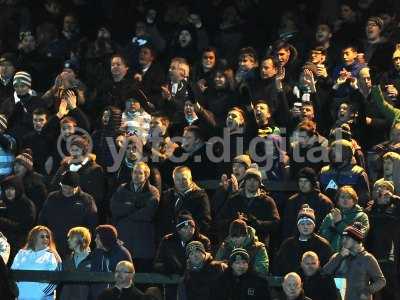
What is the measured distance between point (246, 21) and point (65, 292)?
295 inches

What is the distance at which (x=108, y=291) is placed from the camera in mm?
21391

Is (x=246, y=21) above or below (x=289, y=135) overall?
above

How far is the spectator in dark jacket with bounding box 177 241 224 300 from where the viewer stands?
70.0 feet

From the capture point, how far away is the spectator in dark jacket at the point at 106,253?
22017 millimetres

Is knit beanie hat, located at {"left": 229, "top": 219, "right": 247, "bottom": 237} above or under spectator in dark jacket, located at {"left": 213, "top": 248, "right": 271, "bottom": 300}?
above

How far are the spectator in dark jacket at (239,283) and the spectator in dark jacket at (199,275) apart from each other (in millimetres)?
110

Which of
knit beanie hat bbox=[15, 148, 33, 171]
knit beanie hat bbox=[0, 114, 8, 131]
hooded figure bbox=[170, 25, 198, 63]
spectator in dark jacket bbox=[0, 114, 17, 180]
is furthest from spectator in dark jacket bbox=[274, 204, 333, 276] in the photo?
hooded figure bbox=[170, 25, 198, 63]

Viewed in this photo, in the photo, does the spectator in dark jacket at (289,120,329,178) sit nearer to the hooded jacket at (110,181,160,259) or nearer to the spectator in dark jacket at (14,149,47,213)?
the hooded jacket at (110,181,160,259)

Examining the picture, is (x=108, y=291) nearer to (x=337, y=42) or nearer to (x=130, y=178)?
(x=130, y=178)

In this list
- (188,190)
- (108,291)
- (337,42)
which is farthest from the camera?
(337,42)

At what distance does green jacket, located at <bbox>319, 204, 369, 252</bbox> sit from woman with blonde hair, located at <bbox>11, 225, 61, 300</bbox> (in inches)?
129

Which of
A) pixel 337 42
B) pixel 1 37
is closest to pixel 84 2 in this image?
pixel 1 37

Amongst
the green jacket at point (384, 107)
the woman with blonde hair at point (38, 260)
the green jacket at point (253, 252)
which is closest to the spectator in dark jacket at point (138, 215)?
the woman with blonde hair at point (38, 260)

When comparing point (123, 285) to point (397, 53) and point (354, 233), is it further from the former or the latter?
point (397, 53)
